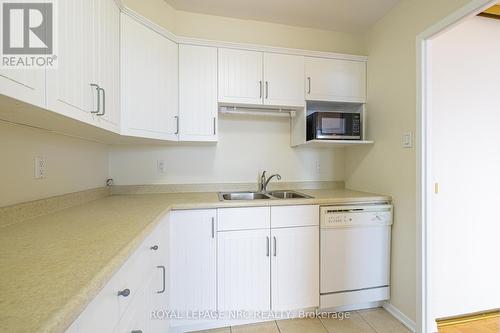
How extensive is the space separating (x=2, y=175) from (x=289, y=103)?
73.8 inches

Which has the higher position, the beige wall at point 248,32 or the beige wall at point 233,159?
the beige wall at point 248,32

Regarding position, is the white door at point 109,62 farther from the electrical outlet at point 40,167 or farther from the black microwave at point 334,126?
the black microwave at point 334,126

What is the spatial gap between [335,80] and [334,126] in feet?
1.50

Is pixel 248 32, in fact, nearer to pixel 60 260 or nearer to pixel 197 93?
pixel 197 93

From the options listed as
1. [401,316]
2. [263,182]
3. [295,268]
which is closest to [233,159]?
[263,182]

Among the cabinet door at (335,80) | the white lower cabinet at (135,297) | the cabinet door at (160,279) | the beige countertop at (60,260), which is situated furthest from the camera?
the cabinet door at (335,80)

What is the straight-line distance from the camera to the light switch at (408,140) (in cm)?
164

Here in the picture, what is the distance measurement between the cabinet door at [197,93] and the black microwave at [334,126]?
2.87ft

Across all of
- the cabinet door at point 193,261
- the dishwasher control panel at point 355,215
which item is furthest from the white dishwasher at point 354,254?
the cabinet door at point 193,261

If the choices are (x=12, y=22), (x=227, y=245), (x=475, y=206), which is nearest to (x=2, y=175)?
(x=12, y=22)

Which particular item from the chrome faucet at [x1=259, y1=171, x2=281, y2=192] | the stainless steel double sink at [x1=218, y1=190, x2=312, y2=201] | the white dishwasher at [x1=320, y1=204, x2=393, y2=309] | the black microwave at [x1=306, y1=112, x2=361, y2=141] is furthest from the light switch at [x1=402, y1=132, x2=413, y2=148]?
the chrome faucet at [x1=259, y1=171, x2=281, y2=192]

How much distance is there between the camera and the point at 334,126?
6.46ft

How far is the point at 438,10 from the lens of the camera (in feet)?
4.79

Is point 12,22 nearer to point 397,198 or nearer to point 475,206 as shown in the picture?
point 397,198
